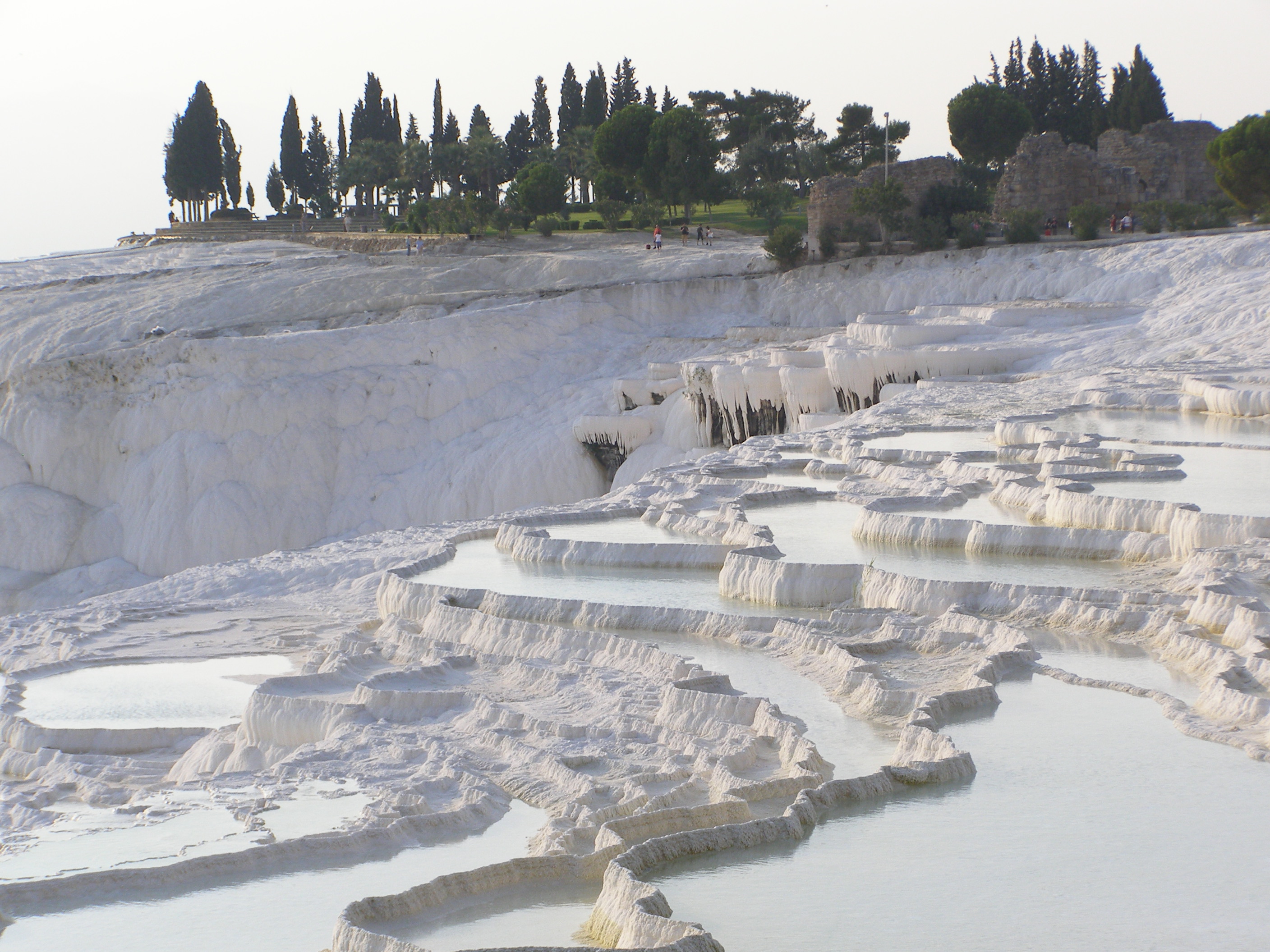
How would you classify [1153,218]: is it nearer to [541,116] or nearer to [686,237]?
[686,237]

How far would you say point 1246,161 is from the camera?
1936cm

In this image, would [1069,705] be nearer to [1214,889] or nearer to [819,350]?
[1214,889]

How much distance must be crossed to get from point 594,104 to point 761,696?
37.1 meters

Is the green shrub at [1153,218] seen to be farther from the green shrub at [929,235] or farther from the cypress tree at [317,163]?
the cypress tree at [317,163]

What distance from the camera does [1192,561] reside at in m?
6.21

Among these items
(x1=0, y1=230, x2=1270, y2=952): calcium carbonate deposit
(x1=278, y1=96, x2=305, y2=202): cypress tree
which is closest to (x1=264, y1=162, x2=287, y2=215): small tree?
(x1=278, y1=96, x2=305, y2=202): cypress tree

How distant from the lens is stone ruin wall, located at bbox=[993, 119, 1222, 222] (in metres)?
21.1

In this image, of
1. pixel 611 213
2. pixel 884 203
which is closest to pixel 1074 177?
pixel 884 203

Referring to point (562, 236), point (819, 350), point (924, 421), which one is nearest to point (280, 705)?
point (924, 421)

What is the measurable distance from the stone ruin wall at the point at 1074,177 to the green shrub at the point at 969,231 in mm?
722

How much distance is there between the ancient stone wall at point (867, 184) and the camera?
21531mm

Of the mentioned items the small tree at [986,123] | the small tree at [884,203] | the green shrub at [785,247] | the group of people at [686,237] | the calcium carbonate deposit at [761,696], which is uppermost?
the small tree at [986,123]

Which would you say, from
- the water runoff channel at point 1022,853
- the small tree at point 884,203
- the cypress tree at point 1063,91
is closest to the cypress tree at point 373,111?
the cypress tree at point 1063,91

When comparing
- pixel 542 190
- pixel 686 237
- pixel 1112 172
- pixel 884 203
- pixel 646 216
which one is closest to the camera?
pixel 884 203
